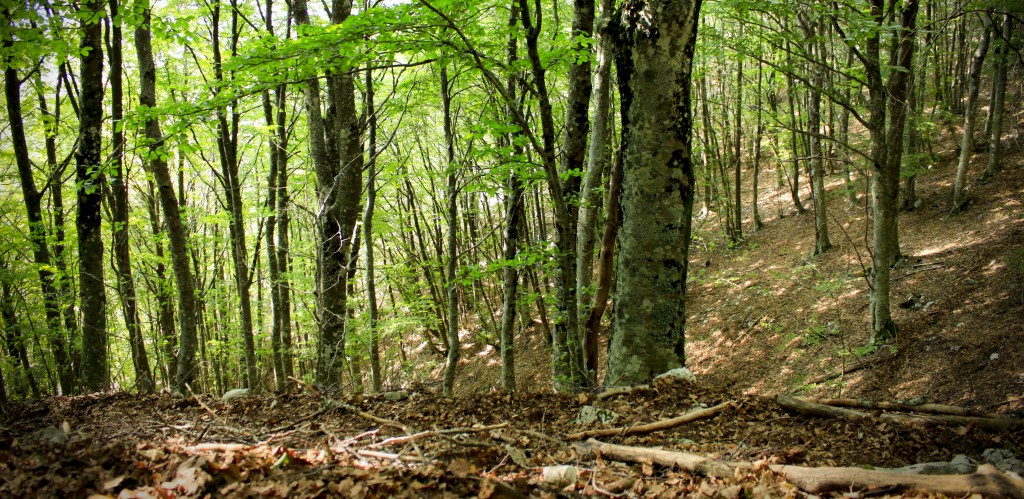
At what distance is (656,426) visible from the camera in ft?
9.85

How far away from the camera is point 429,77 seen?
33.8ft

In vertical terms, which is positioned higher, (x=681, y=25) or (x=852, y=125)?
(x=852, y=125)

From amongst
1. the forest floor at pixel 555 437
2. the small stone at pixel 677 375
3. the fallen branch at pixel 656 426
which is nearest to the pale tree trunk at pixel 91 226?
the forest floor at pixel 555 437

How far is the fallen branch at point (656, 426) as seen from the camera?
114 inches

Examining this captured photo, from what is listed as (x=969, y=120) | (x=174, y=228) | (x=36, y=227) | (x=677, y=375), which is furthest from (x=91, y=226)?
(x=969, y=120)

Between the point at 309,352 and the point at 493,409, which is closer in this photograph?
the point at 493,409

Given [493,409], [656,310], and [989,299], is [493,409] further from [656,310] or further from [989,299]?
[989,299]

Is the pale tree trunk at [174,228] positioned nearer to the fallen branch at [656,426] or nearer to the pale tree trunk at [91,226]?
the pale tree trunk at [91,226]

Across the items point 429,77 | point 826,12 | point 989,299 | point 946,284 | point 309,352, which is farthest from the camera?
point 309,352

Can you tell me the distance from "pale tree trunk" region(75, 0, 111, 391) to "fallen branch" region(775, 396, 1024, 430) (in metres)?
8.41

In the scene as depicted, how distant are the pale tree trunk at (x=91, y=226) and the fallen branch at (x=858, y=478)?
8.05 m

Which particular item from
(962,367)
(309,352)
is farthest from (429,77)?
(962,367)

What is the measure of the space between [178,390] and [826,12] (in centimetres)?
975

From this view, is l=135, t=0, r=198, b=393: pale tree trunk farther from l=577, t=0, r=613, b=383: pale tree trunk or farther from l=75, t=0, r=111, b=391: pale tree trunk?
l=577, t=0, r=613, b=383: pale tree trunk
